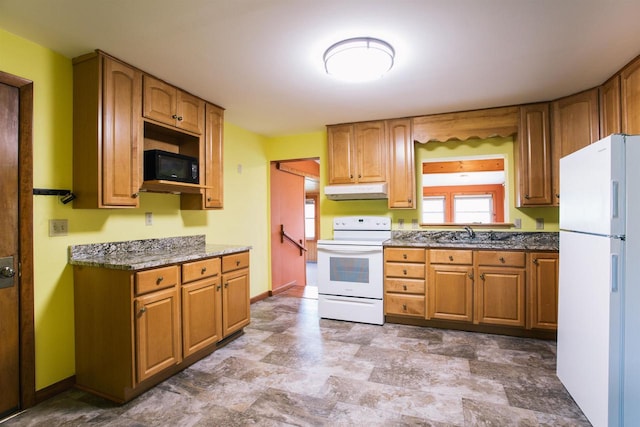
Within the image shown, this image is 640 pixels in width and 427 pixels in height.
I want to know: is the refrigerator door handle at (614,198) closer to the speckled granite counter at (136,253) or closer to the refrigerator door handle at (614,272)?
the refrigerator door handle at (614,272)

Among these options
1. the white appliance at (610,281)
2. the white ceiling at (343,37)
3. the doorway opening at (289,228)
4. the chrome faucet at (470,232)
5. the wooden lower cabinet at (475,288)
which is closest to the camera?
the white appliance at (610,281)

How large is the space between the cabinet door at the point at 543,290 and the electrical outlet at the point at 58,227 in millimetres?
3896

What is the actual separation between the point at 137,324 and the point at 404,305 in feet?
8.30

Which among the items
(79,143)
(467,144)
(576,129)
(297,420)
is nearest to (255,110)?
(79,143)

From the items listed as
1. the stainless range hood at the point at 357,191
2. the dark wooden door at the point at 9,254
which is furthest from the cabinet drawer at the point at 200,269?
the stainless range hood at the point at 357,191

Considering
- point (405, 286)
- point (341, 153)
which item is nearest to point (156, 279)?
point (405, 286)

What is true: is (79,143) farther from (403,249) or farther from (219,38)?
(403,249)

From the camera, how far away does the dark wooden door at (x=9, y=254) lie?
6.32ft

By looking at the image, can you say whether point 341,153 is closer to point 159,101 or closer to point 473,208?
point 473,208

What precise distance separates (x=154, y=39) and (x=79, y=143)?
2.99 ft

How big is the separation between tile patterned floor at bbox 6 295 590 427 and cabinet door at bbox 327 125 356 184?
185 centimetres

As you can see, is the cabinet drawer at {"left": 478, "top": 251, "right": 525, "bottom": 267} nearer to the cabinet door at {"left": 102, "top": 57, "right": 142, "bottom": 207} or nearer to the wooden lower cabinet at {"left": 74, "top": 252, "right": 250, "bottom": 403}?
the wooden lower cabinet at {"left": 74, "top": 252, "right": 250, "bottom": 403}

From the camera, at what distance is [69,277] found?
7.35 feet

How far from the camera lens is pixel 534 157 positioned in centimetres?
326
